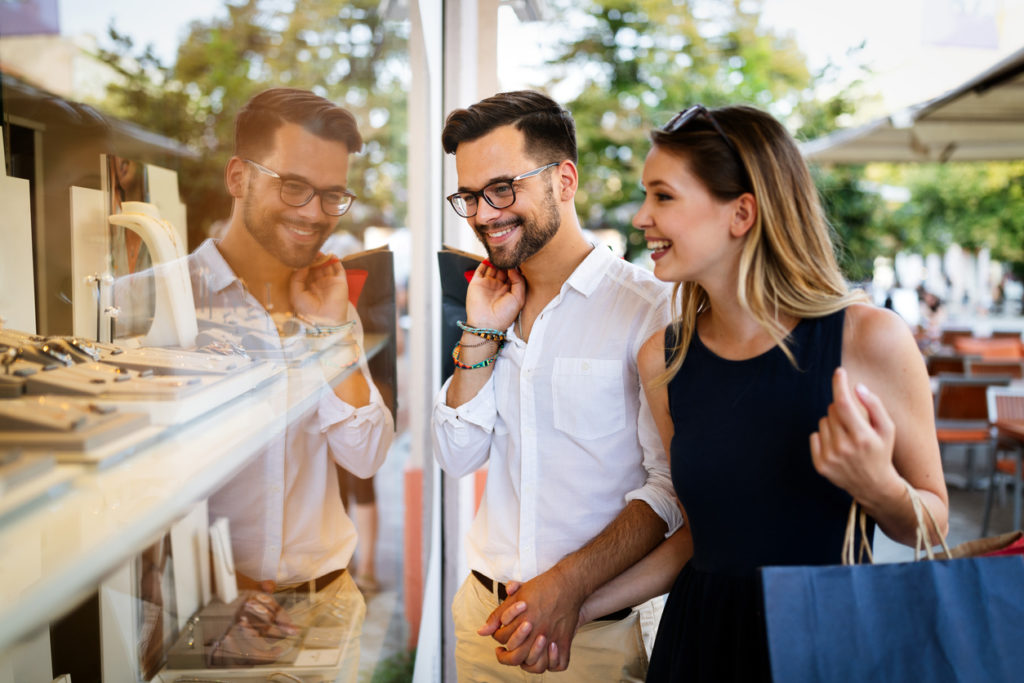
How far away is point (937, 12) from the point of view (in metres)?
4.52

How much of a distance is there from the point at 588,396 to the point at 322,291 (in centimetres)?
62

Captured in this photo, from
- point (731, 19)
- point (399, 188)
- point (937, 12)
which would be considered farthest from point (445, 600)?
point (731, 19)

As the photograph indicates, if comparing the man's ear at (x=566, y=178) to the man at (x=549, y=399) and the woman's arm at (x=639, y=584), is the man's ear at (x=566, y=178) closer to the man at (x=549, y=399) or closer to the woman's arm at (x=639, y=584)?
the man at (x=549, y=399)

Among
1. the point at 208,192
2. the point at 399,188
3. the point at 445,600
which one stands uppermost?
the point at 399,188

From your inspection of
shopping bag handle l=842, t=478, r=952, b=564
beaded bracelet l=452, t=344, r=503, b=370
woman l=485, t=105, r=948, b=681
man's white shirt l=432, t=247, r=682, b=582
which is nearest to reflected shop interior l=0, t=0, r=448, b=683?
beaded bracelet l=452, t=344, r=503, b=370

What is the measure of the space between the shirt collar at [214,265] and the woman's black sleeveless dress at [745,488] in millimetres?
879

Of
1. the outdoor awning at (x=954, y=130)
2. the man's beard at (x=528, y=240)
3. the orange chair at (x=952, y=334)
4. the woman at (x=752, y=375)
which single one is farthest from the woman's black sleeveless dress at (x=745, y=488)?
the orange chair at (x=952, y=334)

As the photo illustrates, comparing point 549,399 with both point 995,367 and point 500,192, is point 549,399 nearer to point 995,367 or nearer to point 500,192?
point 500,192

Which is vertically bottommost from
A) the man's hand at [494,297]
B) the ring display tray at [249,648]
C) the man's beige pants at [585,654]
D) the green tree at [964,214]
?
the man's beige pants at [585,654]

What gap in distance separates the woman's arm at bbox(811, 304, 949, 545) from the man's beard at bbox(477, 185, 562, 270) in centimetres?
64

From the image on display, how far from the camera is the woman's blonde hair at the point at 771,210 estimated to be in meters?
1.31

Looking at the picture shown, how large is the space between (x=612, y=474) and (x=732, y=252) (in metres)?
0.57

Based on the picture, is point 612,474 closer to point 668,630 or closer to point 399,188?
point 668,630

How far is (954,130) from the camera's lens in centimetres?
584
